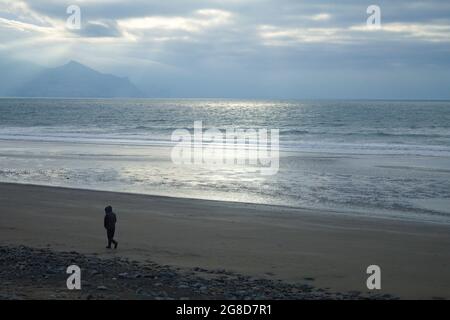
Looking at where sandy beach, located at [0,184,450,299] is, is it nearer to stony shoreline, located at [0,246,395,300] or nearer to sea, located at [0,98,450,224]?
stony shoreline, located at [0,246,395,300]

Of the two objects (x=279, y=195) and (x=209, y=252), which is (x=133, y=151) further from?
(x=209, y=252)

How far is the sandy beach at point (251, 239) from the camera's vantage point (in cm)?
1061

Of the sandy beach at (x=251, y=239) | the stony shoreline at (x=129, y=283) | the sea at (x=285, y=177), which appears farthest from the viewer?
the sea at (x=285, y=177)

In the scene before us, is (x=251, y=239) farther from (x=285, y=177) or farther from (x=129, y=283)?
(x=285, y=177)

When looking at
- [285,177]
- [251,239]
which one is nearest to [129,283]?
[251,239]

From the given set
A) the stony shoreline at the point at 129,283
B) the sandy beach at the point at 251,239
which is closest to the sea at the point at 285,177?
the sandy beach at the point at 251,239

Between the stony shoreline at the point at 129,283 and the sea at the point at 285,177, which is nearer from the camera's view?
the stony shoreline at the point at 129,283

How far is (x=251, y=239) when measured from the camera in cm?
1341

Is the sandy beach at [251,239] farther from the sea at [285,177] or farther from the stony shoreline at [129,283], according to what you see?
the sea at [285,177]

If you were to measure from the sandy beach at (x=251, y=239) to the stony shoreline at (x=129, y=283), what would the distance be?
23.9 inches

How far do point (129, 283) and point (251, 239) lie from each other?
15.9ft

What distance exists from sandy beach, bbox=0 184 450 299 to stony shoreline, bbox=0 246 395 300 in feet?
1.99

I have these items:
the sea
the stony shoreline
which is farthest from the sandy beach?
the sea
